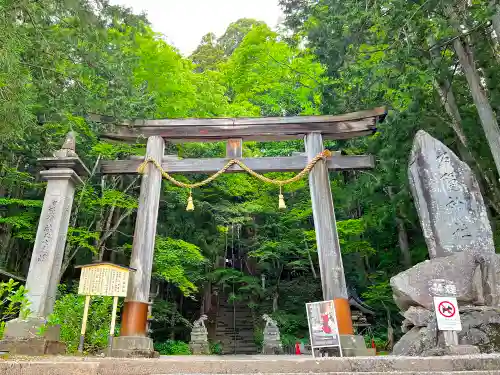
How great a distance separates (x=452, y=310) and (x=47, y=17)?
8.23 meters

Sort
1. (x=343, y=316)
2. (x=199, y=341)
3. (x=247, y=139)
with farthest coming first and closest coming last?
(x=199, y=341) < (x=247, y=139) < (x=343, y=316)

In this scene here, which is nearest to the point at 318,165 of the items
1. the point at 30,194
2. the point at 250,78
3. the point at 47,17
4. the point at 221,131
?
the point at 221,131

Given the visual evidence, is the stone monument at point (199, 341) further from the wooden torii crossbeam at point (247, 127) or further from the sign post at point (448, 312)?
the sign post at point (448, 312)

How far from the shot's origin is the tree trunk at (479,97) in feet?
26.4

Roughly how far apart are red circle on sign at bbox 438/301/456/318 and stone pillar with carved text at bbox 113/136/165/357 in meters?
4.98

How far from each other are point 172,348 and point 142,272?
848 centimetres

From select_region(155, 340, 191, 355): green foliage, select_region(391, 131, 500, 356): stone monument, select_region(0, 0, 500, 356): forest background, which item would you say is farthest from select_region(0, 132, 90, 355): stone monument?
select_region(155, 340, 191, 355): green foliage

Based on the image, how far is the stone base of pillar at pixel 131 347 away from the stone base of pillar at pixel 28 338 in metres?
1.02

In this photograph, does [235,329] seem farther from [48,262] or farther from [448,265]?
[448,265]

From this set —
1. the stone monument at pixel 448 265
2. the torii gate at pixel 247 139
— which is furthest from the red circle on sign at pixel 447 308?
the torii gate at pixel 247 139

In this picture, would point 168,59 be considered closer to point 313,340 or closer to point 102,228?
point 102,228

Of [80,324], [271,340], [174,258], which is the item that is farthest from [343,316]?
[271,340]

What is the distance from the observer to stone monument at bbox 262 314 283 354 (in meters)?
14.0

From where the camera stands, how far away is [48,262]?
6.70 meters
